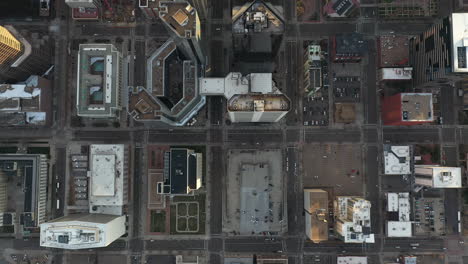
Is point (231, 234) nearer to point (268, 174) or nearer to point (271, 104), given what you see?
point (268, 174)

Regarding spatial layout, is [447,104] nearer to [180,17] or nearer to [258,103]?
[258,103]

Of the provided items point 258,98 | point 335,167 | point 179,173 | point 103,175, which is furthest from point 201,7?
point 335,167

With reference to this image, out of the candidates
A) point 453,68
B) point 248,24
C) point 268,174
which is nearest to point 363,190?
point 268,174

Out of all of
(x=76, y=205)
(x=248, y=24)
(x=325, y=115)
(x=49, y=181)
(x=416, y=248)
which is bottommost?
(x=416, y=248)

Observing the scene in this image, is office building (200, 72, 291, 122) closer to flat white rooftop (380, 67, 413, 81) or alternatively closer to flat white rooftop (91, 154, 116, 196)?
flat white rooftop (91, 154, 116, 196)

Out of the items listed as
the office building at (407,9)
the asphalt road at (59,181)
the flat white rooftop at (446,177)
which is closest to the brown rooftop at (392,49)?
the office building at (407,9)

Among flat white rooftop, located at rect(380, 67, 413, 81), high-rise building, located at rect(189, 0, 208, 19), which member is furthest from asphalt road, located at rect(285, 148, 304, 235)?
high-rise building, located at rect(189, 0, 208, 19)
